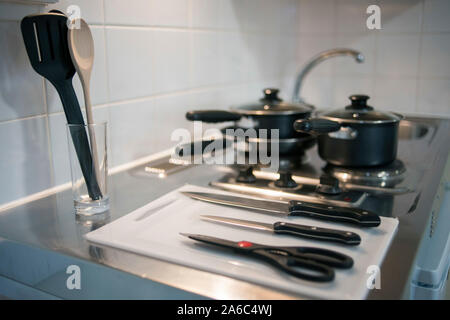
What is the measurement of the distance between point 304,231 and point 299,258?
0.26ft

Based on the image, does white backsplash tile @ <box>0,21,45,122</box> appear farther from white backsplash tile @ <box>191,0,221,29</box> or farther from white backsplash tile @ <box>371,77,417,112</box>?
white backsplash tile @ <box>371,77,417,112</box>

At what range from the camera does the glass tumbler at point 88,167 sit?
0.67 m

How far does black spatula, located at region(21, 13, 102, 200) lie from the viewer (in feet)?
2.05

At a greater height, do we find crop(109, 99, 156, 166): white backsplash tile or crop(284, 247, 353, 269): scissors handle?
crop(109, 99, 156, 166): white backsplash tile

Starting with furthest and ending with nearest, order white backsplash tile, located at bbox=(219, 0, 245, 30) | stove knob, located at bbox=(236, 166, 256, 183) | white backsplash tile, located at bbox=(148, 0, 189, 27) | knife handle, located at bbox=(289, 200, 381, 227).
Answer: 1. white backsplash tile, located at bbox=(219, 0, 245, 30)
2. white backsplash tile, located at bbox=(148, 0, 189, 27)
3. stove knob, located at bbox=(236, 166, 256, 183)
4. knife handle, located at bbox=(289, 200, 381, 227)

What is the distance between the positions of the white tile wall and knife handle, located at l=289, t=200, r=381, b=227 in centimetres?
42

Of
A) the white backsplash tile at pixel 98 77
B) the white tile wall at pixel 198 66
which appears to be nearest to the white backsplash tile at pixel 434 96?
the white tile wall at pixel 198 66

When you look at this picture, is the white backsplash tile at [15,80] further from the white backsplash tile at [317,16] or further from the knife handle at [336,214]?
the white backsplash tile at [317,16]

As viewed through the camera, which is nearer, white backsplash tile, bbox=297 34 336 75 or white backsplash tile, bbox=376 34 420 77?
white backsplash tile, bbox=376 34 420 77

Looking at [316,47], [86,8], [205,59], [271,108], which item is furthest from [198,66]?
[316,47]

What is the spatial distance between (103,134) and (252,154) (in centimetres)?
39

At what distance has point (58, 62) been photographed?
25.7 inches

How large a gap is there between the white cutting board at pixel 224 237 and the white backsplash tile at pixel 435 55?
103cm

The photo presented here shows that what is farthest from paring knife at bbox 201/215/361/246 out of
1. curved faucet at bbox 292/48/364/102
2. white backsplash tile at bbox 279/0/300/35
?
white backsplash tile at bbox 279/0/300/35
